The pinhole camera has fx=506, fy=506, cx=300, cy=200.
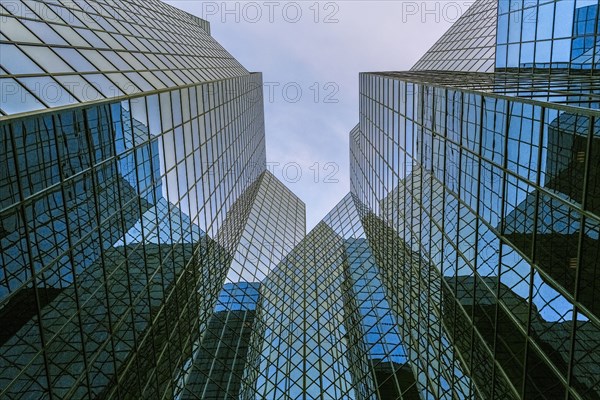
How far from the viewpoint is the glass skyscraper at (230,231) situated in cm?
1198

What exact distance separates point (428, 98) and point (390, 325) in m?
15.2

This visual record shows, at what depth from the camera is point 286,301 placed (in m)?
43.0

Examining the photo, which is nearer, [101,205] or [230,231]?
[101,205]

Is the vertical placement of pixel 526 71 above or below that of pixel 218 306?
above

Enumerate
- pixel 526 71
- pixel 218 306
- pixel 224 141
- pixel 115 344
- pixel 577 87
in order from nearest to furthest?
pixel 577 87 → pixel 115 344 → pixel 526 71 → pixel 218 306 → pixel 224 141

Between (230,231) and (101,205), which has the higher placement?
(101,205)

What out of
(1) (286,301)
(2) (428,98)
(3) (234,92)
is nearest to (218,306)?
(1) (286,301)

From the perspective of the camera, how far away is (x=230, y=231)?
42.2 metres

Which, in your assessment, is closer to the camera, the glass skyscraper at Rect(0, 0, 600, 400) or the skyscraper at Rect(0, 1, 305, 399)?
the glass skyscraper at Rect(0, 0, 600, 400)

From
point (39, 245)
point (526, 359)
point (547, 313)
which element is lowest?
point (526, 359)

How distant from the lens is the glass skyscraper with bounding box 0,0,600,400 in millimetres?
11984

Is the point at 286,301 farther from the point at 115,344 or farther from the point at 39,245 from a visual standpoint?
the point at 39,245

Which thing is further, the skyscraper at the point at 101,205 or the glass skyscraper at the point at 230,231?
the skyscraper at the point at 101,205

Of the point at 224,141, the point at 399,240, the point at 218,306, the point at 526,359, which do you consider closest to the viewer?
the point at 526,359
